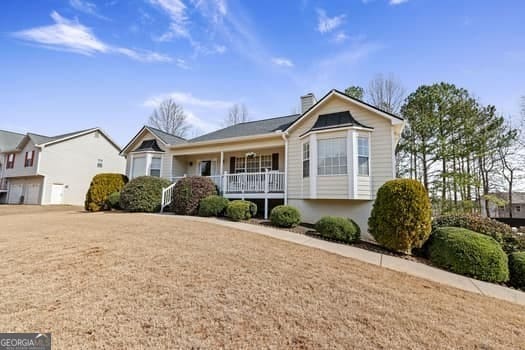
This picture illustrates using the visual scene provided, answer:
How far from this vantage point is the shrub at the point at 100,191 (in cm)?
1482

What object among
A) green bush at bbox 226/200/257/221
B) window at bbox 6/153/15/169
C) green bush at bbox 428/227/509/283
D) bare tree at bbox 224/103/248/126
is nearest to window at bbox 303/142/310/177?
green bush at bbox 226/200/257/221

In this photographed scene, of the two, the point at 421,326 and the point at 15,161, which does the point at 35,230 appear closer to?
the point at 421,326

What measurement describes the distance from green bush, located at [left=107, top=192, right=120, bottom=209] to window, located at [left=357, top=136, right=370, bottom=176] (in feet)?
43.3

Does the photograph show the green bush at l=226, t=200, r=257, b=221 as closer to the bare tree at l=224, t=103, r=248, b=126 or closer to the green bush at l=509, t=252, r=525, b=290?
the green bush at l=509, t=252, r=525, b=290

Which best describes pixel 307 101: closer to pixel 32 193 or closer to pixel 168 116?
pixel 168 116

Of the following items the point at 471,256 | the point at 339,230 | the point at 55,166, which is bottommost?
the point at 471,256

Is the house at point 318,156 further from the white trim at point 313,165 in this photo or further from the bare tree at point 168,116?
the bare tree at point 168,116

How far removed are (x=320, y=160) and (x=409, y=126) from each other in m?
11.9

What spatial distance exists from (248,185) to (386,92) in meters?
18.3

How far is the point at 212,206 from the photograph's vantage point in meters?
11.6

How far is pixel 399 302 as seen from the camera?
4051 millimetres

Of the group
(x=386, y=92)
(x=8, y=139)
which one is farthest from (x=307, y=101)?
(x=8, y=139)

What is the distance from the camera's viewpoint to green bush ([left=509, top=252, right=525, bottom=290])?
6.35 m

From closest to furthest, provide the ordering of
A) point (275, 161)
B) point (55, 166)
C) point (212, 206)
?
1. point (212, 206)
2. point (275, 161)
3. point (55, 166)
